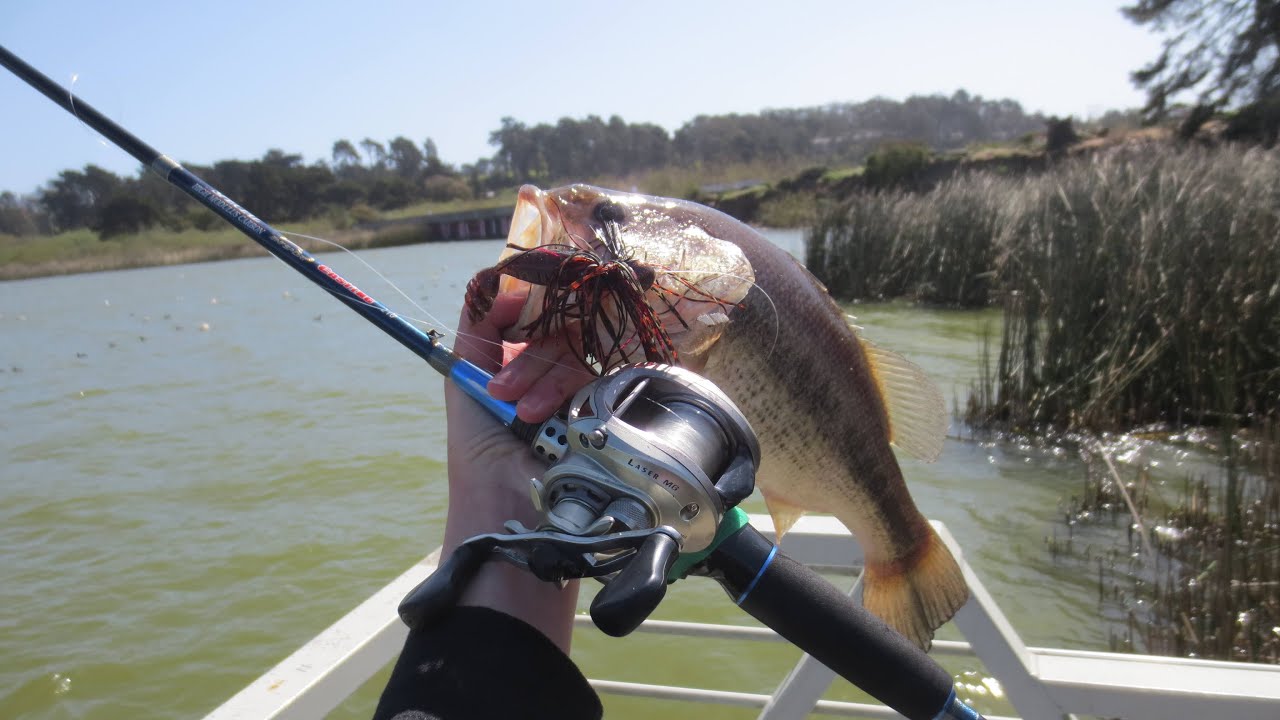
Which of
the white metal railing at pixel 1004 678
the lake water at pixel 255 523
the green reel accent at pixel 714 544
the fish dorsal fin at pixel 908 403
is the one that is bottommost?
the lake water at pixel 255 523

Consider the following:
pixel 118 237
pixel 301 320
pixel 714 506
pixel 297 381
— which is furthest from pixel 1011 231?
pixel 118 237

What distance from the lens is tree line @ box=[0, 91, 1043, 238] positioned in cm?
2936

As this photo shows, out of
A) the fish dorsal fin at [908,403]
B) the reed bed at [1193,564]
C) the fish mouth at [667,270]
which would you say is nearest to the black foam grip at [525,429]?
the fish mouth at [667,270]

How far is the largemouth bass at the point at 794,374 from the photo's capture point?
1820 mm

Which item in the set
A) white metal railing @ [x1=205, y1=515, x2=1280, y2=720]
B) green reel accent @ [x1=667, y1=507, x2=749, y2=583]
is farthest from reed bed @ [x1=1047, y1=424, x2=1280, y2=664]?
green reel accent @ [x1=667, y1=507, x2=749, y2=583]

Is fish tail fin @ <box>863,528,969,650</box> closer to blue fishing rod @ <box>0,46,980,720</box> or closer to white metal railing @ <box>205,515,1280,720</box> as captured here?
white metal railing @ <box>205,515,1280,720</box>

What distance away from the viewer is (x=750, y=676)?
427cm

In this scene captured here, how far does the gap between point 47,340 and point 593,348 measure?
20.7 metres

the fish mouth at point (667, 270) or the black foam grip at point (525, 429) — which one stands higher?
the fish mouth at point (667, 270)

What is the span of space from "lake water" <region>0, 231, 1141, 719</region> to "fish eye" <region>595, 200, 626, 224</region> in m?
2.82

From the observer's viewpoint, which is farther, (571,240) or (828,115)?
(828,115)

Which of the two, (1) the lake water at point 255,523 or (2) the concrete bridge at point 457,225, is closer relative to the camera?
(1) the lake water at point 255,523

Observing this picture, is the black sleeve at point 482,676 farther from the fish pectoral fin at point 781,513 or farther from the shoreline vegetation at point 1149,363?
the shoreline vegetation at point 1149,363

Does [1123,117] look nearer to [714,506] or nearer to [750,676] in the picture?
[750,676]
